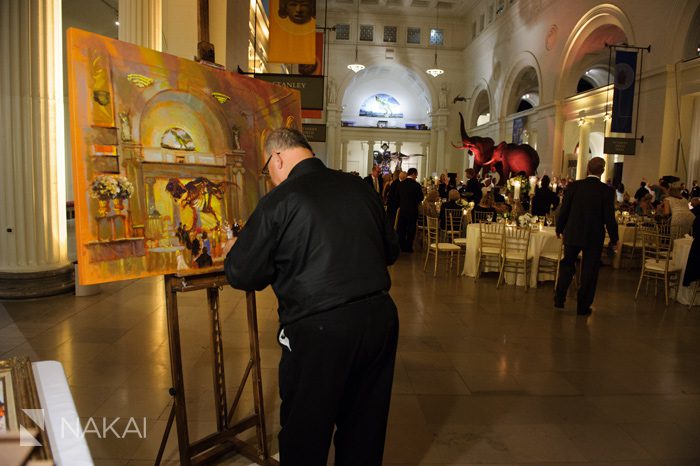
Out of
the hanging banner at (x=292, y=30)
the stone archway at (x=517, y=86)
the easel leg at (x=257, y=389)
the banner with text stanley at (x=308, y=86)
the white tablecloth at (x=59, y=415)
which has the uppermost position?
the stone archway at (x=517, y=86)

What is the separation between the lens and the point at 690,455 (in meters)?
3.02

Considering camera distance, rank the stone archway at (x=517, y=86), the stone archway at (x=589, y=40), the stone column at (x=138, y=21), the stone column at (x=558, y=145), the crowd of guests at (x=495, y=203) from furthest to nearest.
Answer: the stone archway at (x=517, y=86) → the stone column at (x=558, y=145) → the stone archway at (x=589, y=40) → the crowd of guests at (x=495, y=203) → the stone column at (x=138, y=21)

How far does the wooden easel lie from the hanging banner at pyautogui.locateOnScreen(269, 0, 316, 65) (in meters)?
6.63

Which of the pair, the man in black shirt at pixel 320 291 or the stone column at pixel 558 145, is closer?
the man in black shirt at pixel 320 291

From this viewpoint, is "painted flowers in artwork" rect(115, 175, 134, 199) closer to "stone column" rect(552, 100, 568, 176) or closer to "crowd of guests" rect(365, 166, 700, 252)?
"crowd of guests" rect(365, 166, 700, 252)

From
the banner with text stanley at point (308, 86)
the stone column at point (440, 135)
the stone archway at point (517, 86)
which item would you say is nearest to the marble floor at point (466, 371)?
the banner with text stanley at point (308, 86)

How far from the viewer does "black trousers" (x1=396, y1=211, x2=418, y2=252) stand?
10.6 metres

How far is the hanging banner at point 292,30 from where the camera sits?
8539 mm

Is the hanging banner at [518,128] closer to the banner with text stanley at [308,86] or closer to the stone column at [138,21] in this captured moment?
the banner with text stanley at [308,86]

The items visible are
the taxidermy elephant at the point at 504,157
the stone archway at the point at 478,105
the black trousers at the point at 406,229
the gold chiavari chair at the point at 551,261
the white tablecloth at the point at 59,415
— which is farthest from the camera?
the stone archway at the point at 478,105

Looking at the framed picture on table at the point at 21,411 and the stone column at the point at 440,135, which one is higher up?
the stone column at the point at 440,135

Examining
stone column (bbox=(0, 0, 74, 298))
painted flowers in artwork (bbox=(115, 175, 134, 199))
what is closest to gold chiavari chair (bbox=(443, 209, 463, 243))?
stone column (bbox=(0, 0, 74, 298))

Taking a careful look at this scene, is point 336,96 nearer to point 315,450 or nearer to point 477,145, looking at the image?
point 477,145

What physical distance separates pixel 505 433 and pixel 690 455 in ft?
3.40
